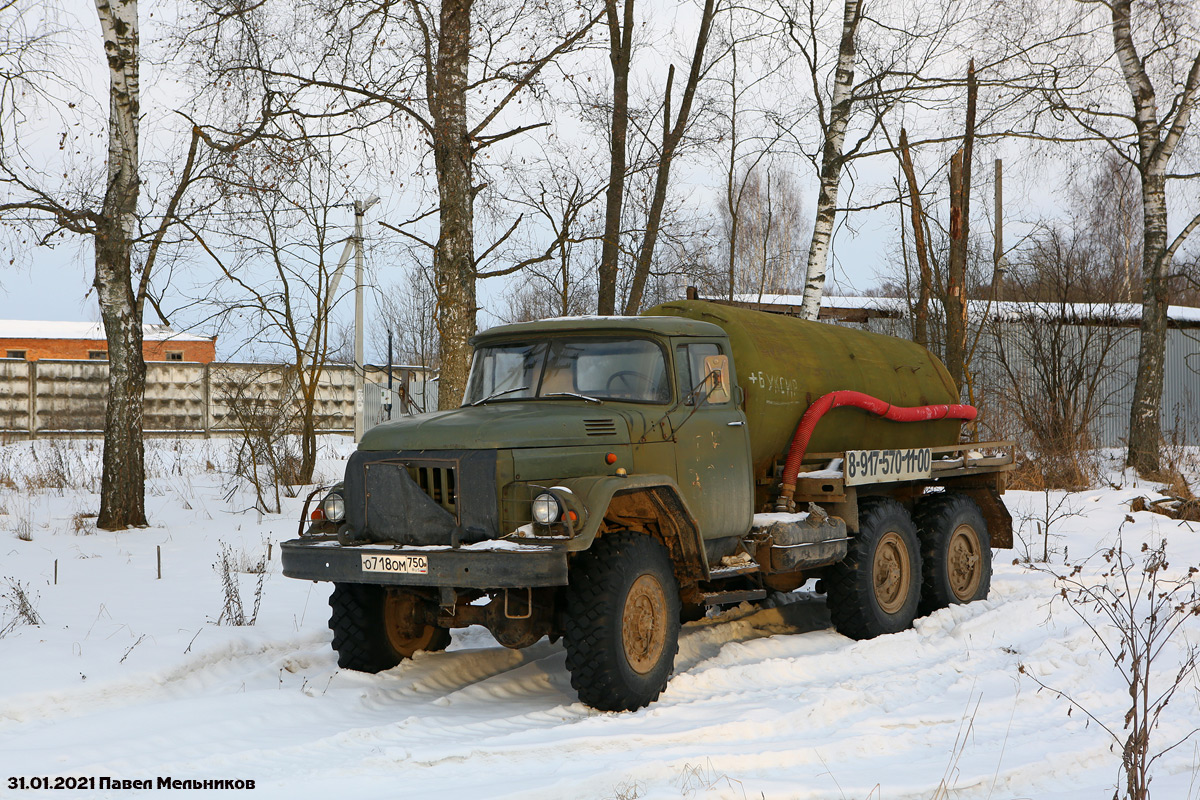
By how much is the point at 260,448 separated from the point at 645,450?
9030 mm

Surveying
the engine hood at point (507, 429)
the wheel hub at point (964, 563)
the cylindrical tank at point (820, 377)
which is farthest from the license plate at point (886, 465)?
the engine hood at point (507, 429)

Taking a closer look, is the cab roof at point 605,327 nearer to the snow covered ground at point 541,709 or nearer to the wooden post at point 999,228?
the snow covered ground at point 541,709

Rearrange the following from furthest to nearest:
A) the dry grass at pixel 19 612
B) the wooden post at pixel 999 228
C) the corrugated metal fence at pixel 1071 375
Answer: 1. the wooden post at pixel 999 228
2. the corrugated metal fence at pixel 1071 375
3. the dry grass at pixel 19 612

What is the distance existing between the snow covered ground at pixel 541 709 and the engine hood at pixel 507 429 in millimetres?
1547

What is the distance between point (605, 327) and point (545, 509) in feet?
5.79

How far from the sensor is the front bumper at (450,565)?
5375mm

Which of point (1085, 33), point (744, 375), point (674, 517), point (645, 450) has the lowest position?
point (674, 517)

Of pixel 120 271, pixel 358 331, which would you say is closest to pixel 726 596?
pixel 120 271

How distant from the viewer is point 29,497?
44.2 ft

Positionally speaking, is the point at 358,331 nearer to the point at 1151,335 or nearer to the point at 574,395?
the point at 1151,335

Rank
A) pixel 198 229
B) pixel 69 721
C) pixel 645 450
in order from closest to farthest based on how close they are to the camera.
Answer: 1. pixel 69 721
2. pixel 645 450
3. pixel 198 229

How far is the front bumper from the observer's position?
5375 mm

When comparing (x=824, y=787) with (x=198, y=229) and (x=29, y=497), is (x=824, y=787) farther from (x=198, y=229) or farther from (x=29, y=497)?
(x=29, y=497)

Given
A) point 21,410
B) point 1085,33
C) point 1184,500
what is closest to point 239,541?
point 1184,500
